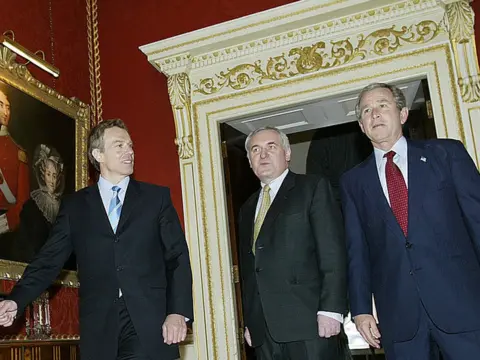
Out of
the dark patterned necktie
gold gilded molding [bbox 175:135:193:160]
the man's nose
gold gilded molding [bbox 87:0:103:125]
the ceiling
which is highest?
gold gilded molding [bbox 87:0:103:125]

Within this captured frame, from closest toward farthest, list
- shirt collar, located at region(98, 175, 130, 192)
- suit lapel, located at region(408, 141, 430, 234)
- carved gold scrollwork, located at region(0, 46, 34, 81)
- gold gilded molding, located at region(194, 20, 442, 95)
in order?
suit lapel, located at region(408, 141, 430, 234), shirt collar, located at region(98, 175, 130, 192), carved gold scrollwork, located at region(0, 46, 34, 81), gold gilded molding, located at region(194, 20, 442, 95)

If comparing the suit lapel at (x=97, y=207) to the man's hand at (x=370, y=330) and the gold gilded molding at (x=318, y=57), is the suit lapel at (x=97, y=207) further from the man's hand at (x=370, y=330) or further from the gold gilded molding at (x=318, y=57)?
the gold gilded molding at (x=318, y=57)

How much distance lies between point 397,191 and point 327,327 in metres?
0.71

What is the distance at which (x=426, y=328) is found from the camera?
8.64 ft

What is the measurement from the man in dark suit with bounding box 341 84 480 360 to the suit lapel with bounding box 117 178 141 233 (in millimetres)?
1054

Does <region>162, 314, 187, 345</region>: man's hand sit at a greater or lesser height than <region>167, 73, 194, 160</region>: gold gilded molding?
lesser

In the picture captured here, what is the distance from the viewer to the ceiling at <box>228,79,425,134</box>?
4.96 metres

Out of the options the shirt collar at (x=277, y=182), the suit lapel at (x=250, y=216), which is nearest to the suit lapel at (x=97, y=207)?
the suit lapel at (x=250, y=216)

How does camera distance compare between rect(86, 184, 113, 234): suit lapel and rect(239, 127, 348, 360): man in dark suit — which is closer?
rect(239, 127, 348, 360): man in dark suit

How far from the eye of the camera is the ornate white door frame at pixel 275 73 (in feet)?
14.8

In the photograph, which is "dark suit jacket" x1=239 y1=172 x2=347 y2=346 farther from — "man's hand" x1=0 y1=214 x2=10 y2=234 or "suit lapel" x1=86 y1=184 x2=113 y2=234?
"man's hand" x1=0 y1=214 x2=10 y2=234

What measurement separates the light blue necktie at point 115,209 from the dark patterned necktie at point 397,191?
4.36ft

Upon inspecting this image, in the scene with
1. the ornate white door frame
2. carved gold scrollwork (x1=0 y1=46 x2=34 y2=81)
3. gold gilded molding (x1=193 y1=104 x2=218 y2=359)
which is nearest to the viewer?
carved gold scrollwork (x1=0 y1=46 x2=34 y2=81)

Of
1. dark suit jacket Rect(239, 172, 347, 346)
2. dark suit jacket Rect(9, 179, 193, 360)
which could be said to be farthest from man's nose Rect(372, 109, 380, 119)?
dark suit jacket Rect(9, 179, 193, 360)
